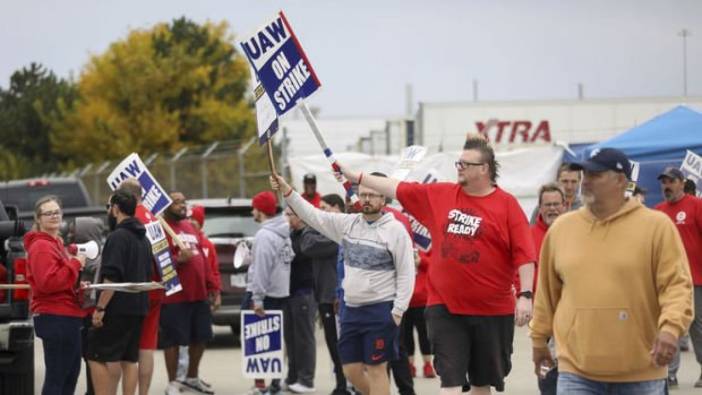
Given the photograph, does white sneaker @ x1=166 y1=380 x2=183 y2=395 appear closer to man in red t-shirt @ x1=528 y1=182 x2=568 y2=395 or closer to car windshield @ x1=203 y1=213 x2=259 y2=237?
car windshield @ x1=203 y1=213 x2=259 y2=237

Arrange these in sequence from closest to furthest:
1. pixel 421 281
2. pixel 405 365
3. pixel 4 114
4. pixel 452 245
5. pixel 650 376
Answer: pixel 650 376, pixel 452 245, pixel 405 365, pixel 421 281, pixel 4 114

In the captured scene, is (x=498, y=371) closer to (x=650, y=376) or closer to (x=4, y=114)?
(x=650, y=376)

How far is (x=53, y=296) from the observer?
Answer: 10.9m

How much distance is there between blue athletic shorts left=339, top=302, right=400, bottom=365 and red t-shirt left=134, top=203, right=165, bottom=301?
184 cm

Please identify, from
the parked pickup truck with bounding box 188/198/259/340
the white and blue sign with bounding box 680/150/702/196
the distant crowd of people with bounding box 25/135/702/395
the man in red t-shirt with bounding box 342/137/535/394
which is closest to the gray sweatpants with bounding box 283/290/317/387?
the distant crowd of people with bounding box 25/135/702/395

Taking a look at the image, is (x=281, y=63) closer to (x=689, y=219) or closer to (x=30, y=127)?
(x=689, y=219)

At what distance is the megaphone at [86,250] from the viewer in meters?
11.9

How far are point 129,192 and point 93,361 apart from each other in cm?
129

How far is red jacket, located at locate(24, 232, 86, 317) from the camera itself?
10.8 metres

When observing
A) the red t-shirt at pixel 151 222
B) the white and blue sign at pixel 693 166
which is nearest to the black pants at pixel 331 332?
the red t-shirt at pixel 151 222

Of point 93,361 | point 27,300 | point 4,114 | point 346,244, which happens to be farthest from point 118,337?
point 4,114

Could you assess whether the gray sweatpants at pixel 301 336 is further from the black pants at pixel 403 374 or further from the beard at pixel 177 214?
the black pants at pixel 403 374

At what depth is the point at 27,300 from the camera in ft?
38.9

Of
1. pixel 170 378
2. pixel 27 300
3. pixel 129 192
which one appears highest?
pixel 129 192
